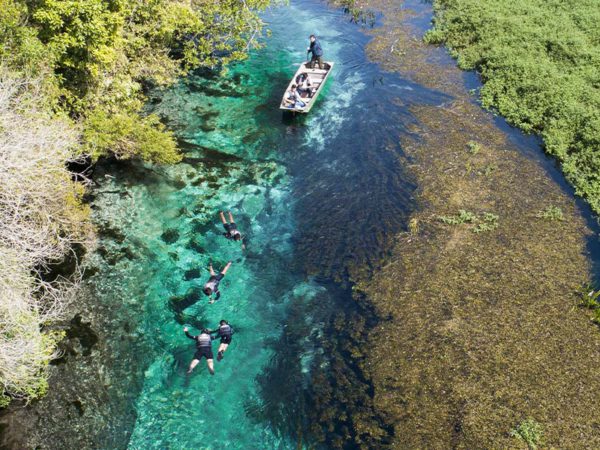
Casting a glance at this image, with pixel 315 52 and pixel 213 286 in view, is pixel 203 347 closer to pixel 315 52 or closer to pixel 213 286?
pixel 213 286

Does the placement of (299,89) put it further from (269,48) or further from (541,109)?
(541,109)

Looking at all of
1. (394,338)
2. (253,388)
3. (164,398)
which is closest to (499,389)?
(394,338)

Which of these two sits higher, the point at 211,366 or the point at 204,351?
the point at 204,351

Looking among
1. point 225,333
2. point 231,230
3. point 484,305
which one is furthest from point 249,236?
point 484,305

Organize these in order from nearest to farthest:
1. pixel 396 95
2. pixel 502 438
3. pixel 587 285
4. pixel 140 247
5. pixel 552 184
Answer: pixel 502 438
pixel 587 285
pixel 140 247
pixel 552 184
pixel 396 95

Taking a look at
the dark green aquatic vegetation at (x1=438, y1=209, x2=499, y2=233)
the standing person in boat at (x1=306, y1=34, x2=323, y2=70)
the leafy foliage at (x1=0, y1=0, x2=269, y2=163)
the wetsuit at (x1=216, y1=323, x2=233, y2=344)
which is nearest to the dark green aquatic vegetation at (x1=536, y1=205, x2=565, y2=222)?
the dark green aquatic vegetation at (x1=438, y1=209, x2=499, y2=233)

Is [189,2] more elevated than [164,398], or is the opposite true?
[189,2]

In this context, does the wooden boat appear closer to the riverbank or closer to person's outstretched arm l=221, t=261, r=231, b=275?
the riverbank
